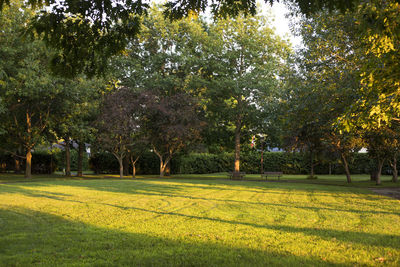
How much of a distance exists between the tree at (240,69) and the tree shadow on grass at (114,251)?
21.7 meters

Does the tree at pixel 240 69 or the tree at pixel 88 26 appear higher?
the tree at pixel 240 69

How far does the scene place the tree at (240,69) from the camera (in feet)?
88.3

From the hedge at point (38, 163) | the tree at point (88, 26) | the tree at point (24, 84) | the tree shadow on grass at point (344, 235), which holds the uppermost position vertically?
the tree at point (24, 84)

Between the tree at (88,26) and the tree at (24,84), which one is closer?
the tree at (88,26)

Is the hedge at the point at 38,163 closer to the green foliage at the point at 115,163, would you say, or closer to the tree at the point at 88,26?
the green foliage at the point at 115,163

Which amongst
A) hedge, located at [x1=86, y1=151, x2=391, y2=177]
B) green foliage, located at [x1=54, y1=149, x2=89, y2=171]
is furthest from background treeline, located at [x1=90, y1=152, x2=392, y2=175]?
green foliage, located at [x1=54, y1=149, x2=89, y2=171]

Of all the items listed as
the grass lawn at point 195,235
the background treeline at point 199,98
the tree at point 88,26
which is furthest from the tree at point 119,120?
the tree at point 88,26

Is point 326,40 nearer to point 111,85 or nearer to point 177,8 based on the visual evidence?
point 177,8

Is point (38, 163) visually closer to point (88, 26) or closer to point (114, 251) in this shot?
point (88, 26)

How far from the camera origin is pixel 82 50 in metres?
5.96

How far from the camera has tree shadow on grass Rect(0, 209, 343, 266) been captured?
178 inches

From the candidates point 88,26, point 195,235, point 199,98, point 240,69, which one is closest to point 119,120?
point 199,98

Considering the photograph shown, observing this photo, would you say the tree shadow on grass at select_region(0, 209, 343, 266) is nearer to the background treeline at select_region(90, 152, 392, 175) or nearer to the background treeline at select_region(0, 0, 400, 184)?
the background treeline at select_region(0, 0, 400, 184)

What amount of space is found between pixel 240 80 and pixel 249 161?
11.7 m
